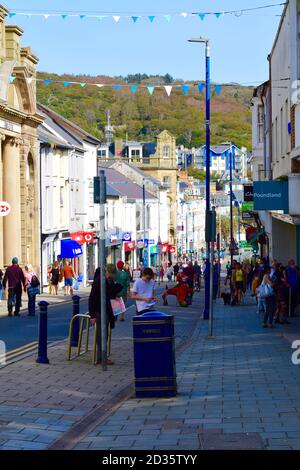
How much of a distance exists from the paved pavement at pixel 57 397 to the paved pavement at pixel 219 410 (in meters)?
0.33

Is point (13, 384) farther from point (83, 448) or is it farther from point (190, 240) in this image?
point (190, 240)

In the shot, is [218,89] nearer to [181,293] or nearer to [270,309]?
[270,309]

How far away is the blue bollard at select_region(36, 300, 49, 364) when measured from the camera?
51.1 ft

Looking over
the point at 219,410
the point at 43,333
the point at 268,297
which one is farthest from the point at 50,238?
the point at 219,410

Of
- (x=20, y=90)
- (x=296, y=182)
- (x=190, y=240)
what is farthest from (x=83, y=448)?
(x=190, y=240)

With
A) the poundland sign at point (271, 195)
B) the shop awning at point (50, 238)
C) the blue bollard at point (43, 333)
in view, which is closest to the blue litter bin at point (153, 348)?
the blue bollard at point (43, 333)

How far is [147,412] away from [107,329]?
4.59 metres

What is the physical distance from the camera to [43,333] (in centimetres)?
1560

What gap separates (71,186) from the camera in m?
65.5

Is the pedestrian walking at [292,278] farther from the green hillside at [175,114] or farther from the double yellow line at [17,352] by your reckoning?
the green hillside at [175,114]

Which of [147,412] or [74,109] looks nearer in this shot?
[147,412]

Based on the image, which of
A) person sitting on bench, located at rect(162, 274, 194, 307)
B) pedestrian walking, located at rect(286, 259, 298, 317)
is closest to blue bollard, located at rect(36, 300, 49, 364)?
pedestrian walking, located at rect(286, 259, 298, 317)

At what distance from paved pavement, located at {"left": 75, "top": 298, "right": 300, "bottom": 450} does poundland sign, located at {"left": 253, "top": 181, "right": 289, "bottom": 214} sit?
7.59 m

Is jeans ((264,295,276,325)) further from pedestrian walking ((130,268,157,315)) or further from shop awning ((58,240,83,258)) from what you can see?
shop awning ((58,240,83,258))
